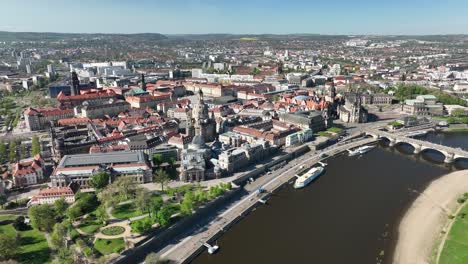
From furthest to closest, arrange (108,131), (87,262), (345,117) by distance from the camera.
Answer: (345,117)
(108,131)
(87,262)

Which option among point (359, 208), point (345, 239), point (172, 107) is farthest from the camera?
point (172, 107)

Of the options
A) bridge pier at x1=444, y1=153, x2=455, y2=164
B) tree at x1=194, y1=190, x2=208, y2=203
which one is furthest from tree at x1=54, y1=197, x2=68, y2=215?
bridge pier at x1=444, y1=153, x2=455, y2=164

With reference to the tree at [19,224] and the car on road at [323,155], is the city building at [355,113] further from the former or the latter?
the tree at [19,224]

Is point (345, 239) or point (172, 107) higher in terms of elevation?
point (172, 107)

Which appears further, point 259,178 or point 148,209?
point 259,178

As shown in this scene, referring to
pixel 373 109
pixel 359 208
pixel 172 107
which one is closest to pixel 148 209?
pixel 359 208

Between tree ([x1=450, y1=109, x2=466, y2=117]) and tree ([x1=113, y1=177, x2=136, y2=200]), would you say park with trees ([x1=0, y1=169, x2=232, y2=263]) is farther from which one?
tree ([x1=450, y1=109, x2=466, y2=117])

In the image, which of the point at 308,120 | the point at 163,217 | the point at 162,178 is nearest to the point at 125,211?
the point at 163,217

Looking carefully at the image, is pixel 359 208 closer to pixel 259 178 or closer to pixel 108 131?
pixel 259 178

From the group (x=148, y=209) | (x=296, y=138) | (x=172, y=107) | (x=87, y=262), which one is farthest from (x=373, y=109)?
(x=87, y=262)
